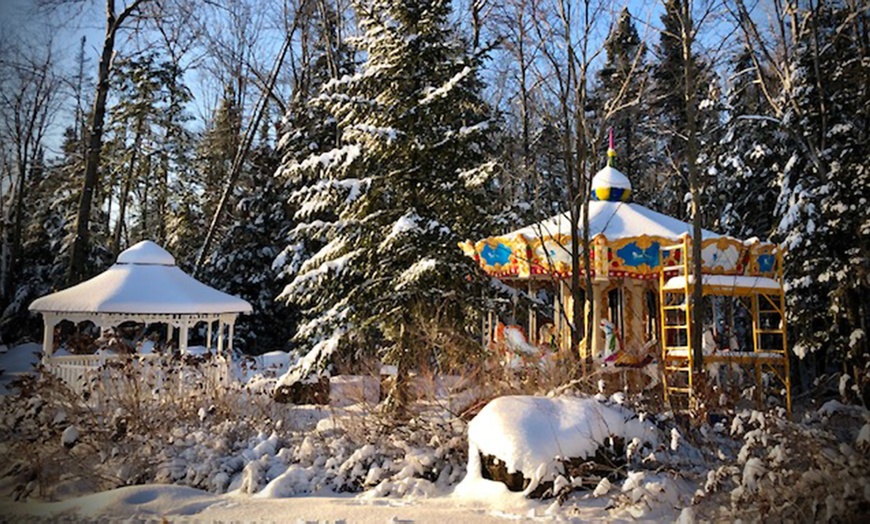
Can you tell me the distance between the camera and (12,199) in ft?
59.6

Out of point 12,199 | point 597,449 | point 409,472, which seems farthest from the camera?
point 12,199

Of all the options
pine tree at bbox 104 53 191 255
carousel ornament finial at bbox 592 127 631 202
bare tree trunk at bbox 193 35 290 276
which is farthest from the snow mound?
pine tree at bbox 104 53 191 255

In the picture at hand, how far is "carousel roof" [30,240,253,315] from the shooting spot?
39.2 feet

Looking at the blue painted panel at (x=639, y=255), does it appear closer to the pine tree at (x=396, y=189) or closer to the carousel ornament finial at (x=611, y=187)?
the carousel ornament finial at (x=611, y=187)

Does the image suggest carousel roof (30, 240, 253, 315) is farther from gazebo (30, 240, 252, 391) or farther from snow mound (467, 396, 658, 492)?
snow mound (467, 396, 658, 492)

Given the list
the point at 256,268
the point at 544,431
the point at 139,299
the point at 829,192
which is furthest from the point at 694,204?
the point at 256,268

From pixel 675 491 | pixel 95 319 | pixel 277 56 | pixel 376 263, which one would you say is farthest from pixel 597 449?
pixel 277 56

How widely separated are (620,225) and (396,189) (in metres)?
4.28

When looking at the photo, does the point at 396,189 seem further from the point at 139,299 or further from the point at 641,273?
the point at 139,299

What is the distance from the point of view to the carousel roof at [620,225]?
1060 centimetres

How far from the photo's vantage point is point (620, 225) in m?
11.1

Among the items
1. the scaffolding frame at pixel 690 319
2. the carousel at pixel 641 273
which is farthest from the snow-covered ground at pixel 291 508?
the scaffolding frame at pixel 690 319

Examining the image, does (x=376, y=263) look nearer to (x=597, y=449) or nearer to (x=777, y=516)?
(x=597, y=449)

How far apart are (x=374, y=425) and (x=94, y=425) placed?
3.07 meters
